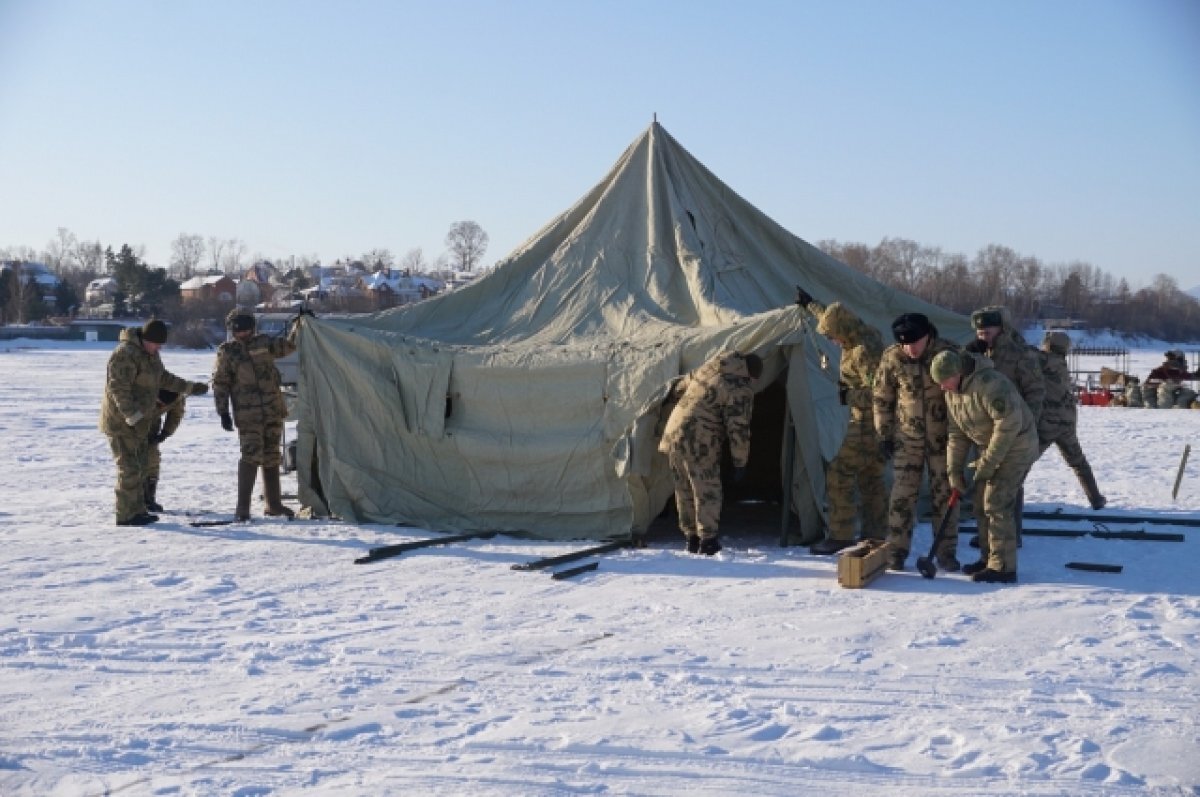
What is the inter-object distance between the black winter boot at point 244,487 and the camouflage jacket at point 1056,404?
21.5 feet

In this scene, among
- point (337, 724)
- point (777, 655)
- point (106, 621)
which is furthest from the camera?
point (106, 621)

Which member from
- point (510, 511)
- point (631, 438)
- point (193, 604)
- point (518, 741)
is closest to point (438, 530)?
point (510, 511)

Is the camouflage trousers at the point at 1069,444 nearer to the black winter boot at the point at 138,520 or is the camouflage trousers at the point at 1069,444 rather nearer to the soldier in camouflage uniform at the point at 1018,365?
the soldier in camouflage uniform at the point at 1018,365

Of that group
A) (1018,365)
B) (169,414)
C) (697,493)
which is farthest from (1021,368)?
(169,414)

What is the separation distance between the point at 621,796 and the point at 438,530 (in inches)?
238

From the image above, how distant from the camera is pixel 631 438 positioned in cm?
959

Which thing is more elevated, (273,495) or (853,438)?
(853,438)

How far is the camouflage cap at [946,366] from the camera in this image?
790cm

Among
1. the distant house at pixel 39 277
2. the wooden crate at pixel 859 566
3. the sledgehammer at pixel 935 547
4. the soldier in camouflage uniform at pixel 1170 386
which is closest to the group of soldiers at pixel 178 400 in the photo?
the wooden crate at pixel 859 566

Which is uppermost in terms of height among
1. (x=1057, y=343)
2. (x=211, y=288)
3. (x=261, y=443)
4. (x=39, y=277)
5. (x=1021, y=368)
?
(x=39, y=277)

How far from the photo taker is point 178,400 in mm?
11281

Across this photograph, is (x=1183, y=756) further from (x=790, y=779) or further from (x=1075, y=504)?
(x=1075, y=504)

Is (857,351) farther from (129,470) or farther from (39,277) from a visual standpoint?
(39,277)

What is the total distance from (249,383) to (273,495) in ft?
3.31
